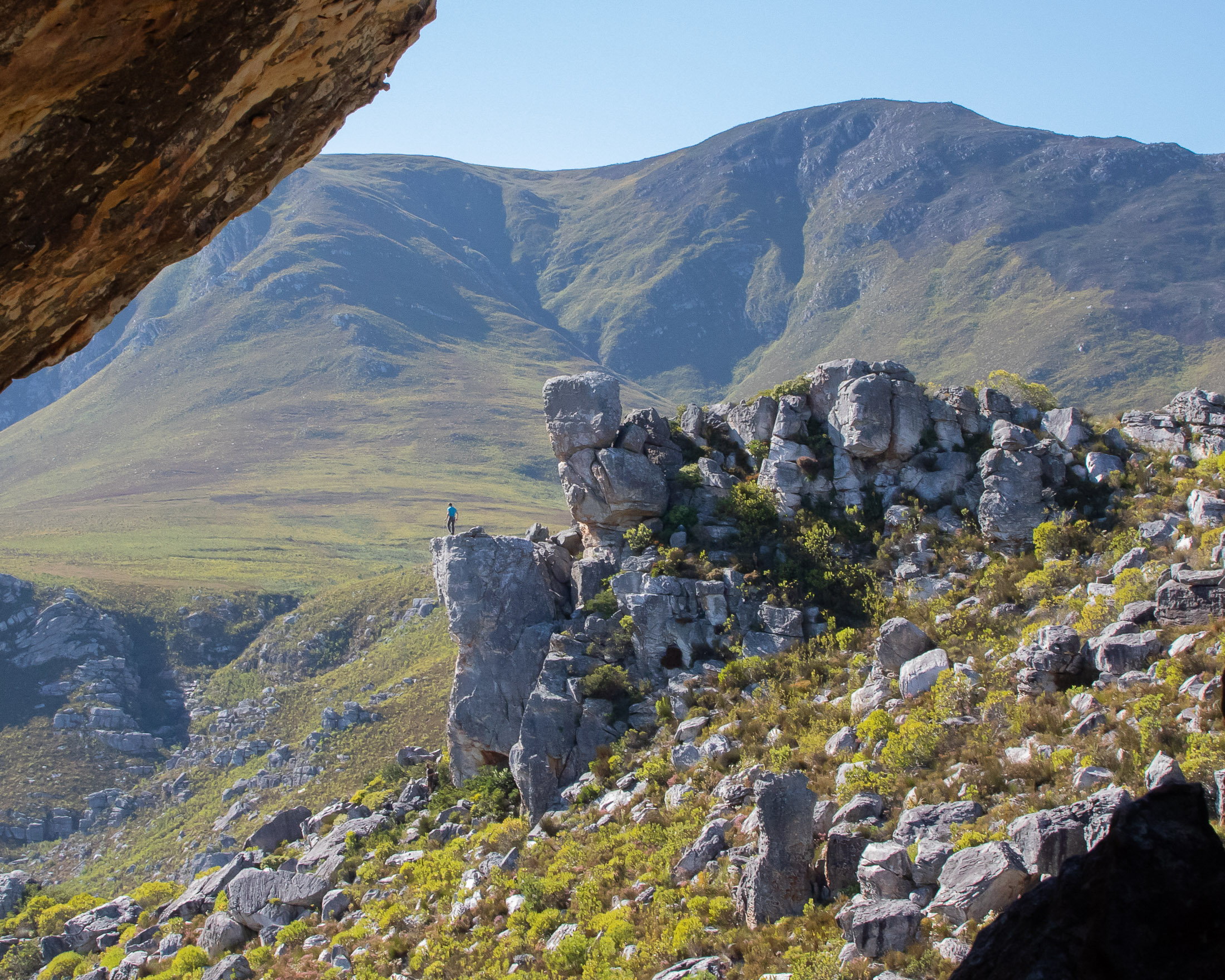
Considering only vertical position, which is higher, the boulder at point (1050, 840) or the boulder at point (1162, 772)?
the boulder at point (1162, 772)

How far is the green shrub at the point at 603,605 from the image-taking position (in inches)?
1001

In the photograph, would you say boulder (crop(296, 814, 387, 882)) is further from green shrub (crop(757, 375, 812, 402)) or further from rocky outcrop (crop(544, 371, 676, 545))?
green shrub (crop(757, 375, 812, 402))

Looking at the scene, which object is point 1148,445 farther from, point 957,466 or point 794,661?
point 794,661

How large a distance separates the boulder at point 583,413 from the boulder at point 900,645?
11259 mm

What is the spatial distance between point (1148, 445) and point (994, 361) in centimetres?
12395

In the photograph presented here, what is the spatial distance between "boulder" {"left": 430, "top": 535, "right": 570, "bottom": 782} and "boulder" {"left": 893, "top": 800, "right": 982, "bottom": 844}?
13320 millimetres

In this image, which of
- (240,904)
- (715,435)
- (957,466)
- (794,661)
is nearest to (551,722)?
(794,661)

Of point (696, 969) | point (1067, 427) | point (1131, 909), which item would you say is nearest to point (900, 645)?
point (1067, 427)

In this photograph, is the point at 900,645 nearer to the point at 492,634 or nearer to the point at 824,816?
the point at 824,816

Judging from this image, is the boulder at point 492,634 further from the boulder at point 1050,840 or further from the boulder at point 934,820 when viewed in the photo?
the boulder at point 1050,840

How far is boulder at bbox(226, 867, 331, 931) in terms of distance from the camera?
72.9 ft

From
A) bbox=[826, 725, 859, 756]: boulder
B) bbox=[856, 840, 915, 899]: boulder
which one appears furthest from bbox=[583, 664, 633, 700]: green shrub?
bbox=[856, 840, 915, 899]: boulder

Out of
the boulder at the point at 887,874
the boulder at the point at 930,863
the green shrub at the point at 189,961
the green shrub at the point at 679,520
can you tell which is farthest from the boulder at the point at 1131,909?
the green shrub at the point at 189,961

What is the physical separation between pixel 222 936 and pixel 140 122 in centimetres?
2280
